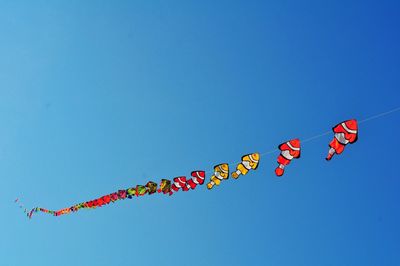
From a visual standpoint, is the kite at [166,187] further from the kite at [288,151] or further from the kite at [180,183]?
the kite at [288,151]

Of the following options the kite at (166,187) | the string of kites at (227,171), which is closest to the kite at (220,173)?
the string of kites at (227,171)

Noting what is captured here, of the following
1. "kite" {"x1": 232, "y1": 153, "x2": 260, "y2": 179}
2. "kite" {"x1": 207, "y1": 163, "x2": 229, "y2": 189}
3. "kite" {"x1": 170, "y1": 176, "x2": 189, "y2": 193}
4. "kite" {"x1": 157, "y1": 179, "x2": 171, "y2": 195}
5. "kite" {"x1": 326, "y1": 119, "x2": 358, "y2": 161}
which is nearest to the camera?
"kite" {"x1": 326, "y1": 119, "x2": 358, "y2": 161}

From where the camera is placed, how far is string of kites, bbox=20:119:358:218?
10984mm

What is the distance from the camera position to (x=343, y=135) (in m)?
11.0

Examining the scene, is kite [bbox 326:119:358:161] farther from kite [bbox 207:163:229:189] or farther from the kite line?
kite [bbox 207:163:229:189]

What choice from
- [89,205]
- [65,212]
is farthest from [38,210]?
[89,205]

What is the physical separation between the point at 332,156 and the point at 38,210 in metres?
19.9

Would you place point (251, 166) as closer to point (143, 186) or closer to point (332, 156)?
point (332, 156)

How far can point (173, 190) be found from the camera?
15.9 m

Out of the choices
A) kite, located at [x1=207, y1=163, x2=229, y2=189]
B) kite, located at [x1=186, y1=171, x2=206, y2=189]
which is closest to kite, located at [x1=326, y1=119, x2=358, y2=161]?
kite, located at [x1=207, y1=163, x2=229, y2=189]

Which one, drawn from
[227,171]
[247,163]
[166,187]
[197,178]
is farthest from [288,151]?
[166,187]

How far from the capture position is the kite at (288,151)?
1198cm

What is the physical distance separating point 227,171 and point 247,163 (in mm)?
1089

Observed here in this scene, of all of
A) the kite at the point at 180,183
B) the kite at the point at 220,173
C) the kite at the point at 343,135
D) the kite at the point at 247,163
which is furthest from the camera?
the kite at the point at 180,183
